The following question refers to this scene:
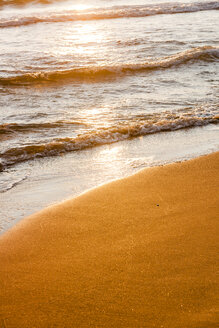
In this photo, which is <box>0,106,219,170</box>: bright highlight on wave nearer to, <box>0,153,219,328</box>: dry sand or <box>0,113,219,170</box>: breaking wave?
<box>0,113,219,170</box>: breaking wave

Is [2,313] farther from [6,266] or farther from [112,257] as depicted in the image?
[112,257]

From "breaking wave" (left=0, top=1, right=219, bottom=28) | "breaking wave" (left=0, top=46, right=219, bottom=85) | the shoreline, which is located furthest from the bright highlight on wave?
"breaking wave" (left=0, top=1, right=219, bottom=28)

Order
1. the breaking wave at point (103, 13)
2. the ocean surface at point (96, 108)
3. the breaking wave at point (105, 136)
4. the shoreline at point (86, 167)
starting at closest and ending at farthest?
the shoreline at point (86, 167)
the ocean surface at point (96, 108)
the breaking wave at point (105, 136)
the breaking wave at point (103, 13)

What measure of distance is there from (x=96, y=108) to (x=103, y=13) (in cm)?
1760

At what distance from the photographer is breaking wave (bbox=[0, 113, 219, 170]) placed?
4.77m

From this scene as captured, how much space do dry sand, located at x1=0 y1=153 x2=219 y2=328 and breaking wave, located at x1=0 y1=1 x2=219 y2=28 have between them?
17.5 metres

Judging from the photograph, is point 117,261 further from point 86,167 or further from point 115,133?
point 115,133

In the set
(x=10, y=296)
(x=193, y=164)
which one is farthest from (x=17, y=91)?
(x=10, y=296)

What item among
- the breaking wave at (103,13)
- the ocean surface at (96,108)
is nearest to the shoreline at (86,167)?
→ the ocean surface at (96,108)

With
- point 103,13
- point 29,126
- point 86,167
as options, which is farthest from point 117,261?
point 103,13

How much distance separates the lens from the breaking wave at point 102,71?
8.59 m

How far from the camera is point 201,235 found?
2934 mm

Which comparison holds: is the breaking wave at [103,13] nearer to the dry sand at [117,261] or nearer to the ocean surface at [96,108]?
the ocean surface at [96,108]

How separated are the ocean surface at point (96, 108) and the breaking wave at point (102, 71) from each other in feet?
0.08
